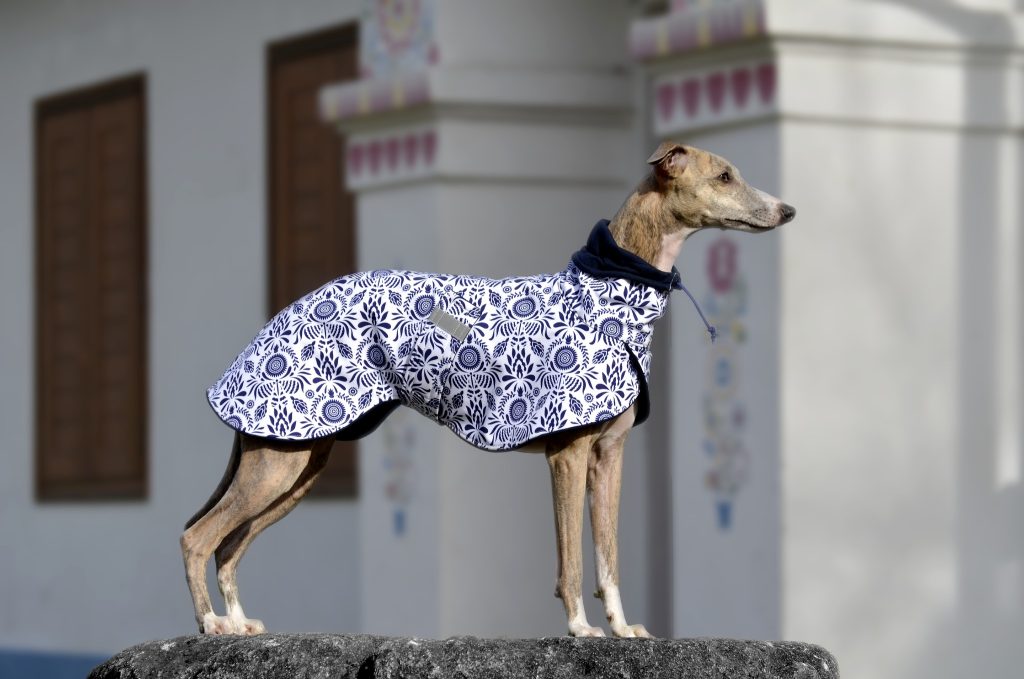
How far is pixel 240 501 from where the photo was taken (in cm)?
445

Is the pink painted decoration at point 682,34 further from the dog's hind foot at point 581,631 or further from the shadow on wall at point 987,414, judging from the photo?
the dog's hind foot at point 581,631

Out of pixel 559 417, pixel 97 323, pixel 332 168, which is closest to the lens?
pixel 559 417

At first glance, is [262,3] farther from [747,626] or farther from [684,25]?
[747,626]

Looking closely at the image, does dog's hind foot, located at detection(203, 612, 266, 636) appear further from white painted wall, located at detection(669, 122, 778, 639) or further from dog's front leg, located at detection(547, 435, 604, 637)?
white painted wall, located at detection(669, 122, 778, 639)

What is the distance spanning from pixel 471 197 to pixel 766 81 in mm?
1752

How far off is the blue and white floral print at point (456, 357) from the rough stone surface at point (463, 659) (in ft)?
1.35

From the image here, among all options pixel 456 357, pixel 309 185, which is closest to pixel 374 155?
pixel 309 185

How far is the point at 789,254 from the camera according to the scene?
7.04 meters

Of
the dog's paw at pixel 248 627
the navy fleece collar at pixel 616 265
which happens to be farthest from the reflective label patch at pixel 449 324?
the dog's paw at pixel 248 627

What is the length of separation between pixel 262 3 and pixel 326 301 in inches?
244

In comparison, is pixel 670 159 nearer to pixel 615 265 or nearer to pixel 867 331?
pixel 615 265

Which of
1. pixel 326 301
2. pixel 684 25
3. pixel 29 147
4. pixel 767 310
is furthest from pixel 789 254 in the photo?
pixel 29 147

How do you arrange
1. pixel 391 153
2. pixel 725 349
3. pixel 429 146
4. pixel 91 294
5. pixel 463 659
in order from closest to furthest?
pixel 463 659 < pixel 725 349 < pixel 429 146 < pixel 391 153 < pixel 91 294

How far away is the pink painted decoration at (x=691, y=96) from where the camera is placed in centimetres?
727
